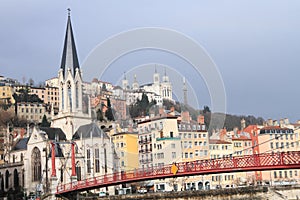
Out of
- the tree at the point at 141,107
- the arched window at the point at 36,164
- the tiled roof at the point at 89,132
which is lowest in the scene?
the arched window at the point at 36,164

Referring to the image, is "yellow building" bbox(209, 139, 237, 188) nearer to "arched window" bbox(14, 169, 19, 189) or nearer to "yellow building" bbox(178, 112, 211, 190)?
"yellow building" bbox(178, 112, 211, 190)

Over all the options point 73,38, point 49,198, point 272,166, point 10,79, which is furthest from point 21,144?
point 10,79

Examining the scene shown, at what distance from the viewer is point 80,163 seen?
78.5 metres

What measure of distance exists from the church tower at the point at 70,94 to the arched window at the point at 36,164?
27.6 ft

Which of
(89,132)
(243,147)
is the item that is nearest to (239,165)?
(89,132)

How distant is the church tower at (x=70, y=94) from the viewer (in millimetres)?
88875

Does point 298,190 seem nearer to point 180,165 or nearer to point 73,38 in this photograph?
point 180,165

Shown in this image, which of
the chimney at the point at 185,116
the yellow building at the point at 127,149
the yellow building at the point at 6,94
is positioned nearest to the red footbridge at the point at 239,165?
the chimney at the point at 185,116

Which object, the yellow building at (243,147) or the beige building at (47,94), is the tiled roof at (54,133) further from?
the beige building at (47,94)

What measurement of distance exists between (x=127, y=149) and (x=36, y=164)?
44.4 ft

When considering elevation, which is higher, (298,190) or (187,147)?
(187,147)

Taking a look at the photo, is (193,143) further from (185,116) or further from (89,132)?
(89,132)

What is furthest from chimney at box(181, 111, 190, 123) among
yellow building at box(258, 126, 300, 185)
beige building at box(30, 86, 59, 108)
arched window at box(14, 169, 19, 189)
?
beige building at box(30, 86, 59, 108)

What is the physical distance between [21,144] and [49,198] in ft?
123
